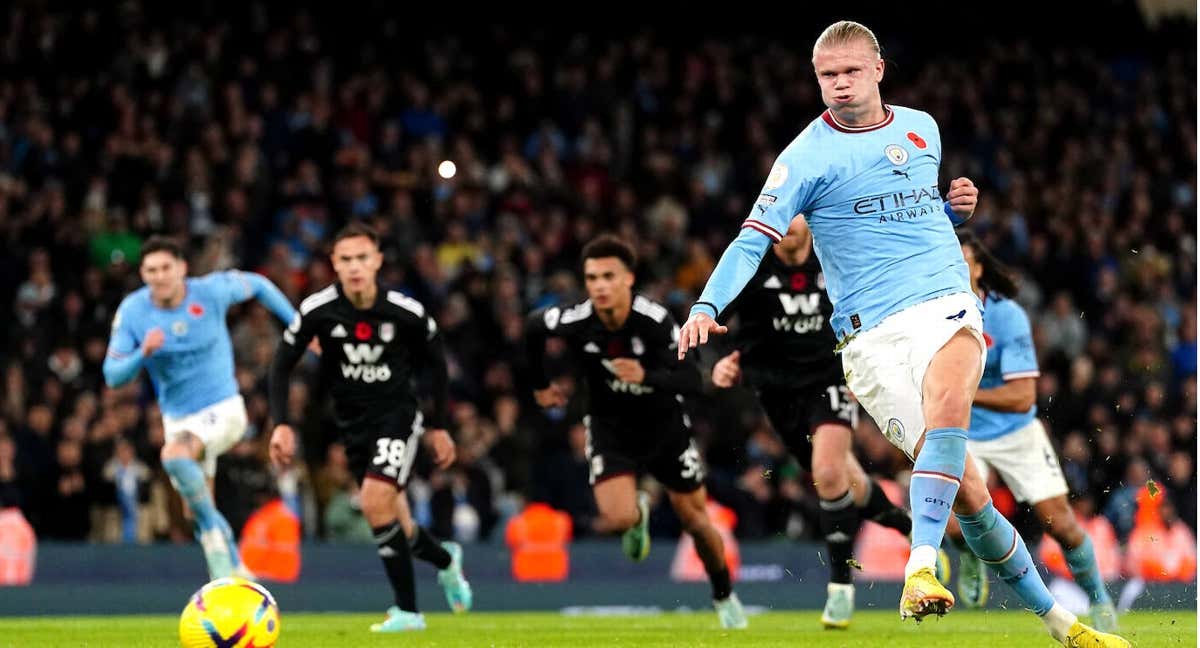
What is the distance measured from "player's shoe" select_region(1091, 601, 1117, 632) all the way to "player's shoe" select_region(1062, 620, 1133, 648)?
294cm

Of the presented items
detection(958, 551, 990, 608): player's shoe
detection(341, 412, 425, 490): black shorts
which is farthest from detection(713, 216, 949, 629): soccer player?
detection(341, 412, 425, 490): black shorts

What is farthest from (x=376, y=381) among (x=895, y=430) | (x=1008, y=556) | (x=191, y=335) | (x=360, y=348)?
(x=1008, y=556)

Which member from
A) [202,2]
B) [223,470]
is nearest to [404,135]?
[202,2]

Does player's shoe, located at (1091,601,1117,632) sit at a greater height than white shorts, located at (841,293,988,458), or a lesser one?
lesser

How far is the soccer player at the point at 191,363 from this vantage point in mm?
12742

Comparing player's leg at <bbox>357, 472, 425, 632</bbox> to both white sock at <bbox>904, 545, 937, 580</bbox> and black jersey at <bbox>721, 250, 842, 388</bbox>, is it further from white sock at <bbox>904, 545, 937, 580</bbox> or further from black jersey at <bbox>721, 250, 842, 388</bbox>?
white sock at <bbox>904, 545, 937, 580</bbox>

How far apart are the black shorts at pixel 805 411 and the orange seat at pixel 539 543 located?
5.62 metres

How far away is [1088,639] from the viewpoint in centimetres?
724

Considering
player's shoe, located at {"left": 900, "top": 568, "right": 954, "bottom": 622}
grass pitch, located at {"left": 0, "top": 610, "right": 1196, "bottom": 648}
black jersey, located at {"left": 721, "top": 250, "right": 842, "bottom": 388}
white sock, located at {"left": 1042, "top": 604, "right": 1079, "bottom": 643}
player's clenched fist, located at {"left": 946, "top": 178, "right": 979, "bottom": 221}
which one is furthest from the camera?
black jersey, located at {"left": 721, "top": 250, "right": 842, "bottom": 388}

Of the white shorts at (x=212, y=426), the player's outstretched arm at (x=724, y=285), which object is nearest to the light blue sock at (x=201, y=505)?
the white shorts at (x=212, y=426)

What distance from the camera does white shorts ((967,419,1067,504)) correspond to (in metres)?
11.2

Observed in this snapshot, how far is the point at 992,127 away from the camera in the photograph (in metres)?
27.1

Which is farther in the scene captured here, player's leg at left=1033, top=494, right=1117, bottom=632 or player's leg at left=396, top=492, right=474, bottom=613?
player's leg at left=396, top=492, right=474, bottom=613

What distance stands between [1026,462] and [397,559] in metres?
3.96
